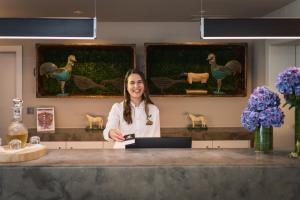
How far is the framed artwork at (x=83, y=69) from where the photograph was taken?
216 inches

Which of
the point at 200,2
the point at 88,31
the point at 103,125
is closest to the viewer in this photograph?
the point at 88,31

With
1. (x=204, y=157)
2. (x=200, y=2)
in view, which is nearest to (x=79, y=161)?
(x=204, y=157)

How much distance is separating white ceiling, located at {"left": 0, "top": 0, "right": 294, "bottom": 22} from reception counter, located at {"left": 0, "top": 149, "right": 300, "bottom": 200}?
106 inches

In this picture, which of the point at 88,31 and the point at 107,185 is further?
the point at 88,31

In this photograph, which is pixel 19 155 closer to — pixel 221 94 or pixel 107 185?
pixel 107 185

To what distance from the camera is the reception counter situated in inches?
73.1

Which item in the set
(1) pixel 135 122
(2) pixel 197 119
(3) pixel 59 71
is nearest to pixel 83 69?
(3) pixel 59 71

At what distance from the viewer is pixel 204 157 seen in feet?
6.86

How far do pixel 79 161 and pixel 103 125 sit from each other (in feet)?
11.7

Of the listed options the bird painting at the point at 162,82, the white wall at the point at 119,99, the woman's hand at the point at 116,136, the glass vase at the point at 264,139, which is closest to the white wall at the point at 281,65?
the white wall at the point at 119,99

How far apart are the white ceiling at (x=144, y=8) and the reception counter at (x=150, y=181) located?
2.68 metres

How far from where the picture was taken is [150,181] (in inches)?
73.4

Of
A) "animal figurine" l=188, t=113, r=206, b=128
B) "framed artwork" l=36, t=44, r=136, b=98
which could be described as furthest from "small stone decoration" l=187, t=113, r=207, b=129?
"framed artwork" l=36, t=44, r=136, b=98

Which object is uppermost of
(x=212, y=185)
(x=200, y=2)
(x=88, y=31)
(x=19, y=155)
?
(x=200, y=2)
